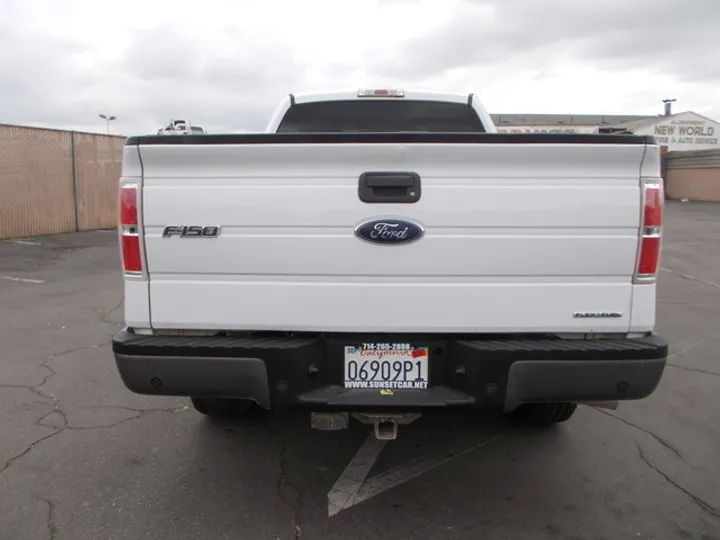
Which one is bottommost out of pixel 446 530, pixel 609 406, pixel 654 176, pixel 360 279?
pixel 446 530

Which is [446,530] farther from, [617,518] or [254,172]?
[254,172]

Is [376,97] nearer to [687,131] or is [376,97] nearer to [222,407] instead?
[222,407]

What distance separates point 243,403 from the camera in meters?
3.92

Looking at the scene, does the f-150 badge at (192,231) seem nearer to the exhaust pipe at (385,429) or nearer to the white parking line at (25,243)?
the exhaust pipe at (385,429)

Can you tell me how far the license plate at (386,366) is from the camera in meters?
2.68

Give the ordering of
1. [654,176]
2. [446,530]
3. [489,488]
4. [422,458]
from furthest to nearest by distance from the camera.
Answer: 1. [422,458]
2. [489,488]
3. [446,530]
4. [654,176]

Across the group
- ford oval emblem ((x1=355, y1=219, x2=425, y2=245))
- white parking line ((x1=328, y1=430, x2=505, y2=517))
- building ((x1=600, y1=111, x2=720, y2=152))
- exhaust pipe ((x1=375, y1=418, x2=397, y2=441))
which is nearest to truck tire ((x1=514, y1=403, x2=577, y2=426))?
white parking line ((x1=328, y1=430, x2=505, y2=517))

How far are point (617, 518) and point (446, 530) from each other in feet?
2.93

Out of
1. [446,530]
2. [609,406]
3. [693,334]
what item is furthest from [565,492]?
[693,334]

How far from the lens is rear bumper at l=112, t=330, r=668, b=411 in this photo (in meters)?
2.56

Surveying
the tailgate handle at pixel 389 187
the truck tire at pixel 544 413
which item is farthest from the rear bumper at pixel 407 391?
the truck tire at pixel 544 413

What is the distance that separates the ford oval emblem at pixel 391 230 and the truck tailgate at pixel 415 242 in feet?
0.09

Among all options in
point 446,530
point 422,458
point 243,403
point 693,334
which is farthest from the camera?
point 693,334

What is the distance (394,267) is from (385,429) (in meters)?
0.88
